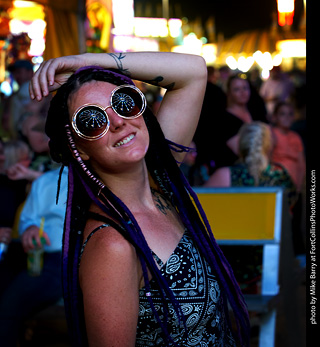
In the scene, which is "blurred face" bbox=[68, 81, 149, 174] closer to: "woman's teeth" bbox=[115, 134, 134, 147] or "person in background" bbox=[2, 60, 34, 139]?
"woman's teeth" bbox=[115, 134, 134, 147]

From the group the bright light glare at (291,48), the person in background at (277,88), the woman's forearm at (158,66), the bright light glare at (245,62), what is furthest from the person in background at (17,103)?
the bright light glare at (245,62)

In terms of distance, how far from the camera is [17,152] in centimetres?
509

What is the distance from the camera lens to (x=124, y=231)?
187 cm

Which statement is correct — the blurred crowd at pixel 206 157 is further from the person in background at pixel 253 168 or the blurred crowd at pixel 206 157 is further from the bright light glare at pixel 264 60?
the bright light glare at pixel 264 60

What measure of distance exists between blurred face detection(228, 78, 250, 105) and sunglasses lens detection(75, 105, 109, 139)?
5.80 metres

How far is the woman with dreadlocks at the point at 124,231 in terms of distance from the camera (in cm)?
180

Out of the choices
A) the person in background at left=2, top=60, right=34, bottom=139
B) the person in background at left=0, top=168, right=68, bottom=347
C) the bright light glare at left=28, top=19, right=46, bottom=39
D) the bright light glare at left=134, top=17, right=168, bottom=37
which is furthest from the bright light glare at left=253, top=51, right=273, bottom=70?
the person in background at left=0, top=168, right=68, bottom=347

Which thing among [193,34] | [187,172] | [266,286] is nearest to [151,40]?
[193,34]

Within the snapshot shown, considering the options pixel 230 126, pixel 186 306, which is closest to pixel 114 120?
pixel 186 306

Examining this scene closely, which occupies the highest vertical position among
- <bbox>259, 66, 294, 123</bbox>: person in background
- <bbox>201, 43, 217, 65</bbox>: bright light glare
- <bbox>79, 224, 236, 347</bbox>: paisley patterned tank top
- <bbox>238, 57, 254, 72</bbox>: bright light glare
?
<bbox>201, 43, 217, 65</bbox>: bright light glare

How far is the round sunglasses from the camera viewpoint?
1.99 metres

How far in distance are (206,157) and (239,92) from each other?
73.9 inches

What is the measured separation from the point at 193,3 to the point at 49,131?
36.4 meters

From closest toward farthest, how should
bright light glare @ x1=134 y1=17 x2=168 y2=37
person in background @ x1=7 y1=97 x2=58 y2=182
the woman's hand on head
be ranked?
the woman's hand on head
person in background @ x1=7 y1=97 x2=58 y2=182
bright light glare @ x1=134 y1=17 x2=168 y2=37
